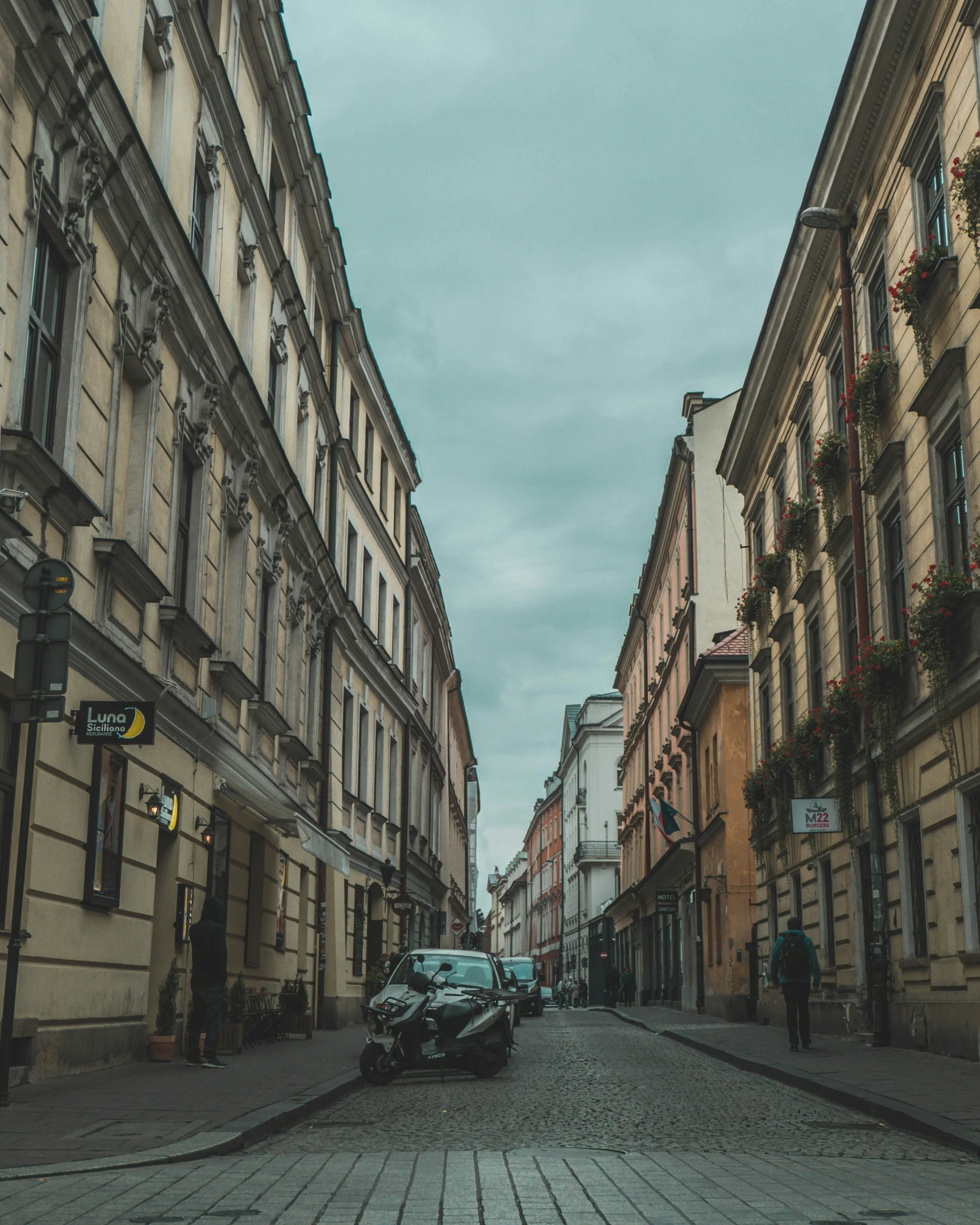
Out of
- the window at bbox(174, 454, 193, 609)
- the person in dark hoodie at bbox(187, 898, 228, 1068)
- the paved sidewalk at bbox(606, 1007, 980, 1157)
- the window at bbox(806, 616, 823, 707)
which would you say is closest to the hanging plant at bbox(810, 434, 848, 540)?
the window at bbox(806, 616, 823, 707)

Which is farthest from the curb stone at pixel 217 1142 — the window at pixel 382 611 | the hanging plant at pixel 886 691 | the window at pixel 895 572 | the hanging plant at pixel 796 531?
the window at pixel 382 611

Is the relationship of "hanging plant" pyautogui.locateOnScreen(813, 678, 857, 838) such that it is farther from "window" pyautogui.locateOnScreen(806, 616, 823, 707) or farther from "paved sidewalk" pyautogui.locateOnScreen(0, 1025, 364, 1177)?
"paved sidewalk" pyautogui.locateOnScreen(0, 1025, 364, 1177)

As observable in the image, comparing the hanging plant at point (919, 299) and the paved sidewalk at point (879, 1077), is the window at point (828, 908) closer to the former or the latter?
the paved sidewalk at point (879, 1077)

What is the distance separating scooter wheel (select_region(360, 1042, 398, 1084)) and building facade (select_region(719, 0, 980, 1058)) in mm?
6021

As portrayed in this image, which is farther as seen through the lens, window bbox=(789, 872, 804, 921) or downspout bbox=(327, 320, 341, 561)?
downspout bbox=(327, 320, 341, 561)

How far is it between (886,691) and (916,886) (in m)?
2.42

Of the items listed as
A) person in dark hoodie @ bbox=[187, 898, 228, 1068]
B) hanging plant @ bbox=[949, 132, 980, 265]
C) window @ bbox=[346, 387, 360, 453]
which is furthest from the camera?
window @ bbox=[346, 387, 360, 453]

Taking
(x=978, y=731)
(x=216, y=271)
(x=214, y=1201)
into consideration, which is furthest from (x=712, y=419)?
(x=214, y=1201)

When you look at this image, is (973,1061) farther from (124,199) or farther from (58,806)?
(124,199)

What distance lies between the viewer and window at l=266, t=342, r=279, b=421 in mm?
23219

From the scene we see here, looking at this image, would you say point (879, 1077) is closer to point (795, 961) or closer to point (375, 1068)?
point (795, 961)

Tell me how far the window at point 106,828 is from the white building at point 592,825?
63.9 meters

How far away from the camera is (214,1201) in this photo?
6.90 m

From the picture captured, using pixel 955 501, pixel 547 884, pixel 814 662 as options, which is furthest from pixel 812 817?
pixel 547 884
